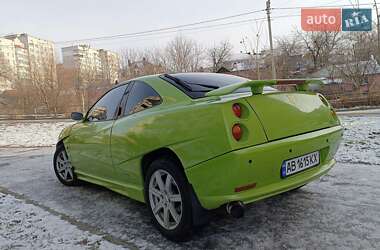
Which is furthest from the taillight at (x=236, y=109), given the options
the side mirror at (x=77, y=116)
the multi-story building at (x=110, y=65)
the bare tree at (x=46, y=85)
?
the multi-story building at (x=110, y=65)

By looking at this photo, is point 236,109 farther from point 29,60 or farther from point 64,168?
point 29,60

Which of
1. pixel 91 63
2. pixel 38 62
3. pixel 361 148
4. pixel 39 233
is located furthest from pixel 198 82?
pixel 91 63

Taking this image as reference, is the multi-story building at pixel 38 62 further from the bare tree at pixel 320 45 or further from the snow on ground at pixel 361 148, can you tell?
the snow on ground at pixel 361 148

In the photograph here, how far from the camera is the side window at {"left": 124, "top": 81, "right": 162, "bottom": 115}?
10.6 ft

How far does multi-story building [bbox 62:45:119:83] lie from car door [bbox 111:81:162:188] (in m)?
39.4

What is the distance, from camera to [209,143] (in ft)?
8.05

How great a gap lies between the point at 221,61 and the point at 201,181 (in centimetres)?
4872

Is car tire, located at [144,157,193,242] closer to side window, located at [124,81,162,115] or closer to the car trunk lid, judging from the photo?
side window, located at [124,81,162,115]

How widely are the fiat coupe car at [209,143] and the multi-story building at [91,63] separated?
130ft

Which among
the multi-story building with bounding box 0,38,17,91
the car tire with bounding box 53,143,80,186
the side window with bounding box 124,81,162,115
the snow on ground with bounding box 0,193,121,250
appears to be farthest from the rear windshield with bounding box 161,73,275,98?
the multi-story building with bounding box 0,38,17,91

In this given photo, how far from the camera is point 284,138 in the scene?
2.64 meters

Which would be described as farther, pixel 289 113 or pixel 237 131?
pixel 289 113

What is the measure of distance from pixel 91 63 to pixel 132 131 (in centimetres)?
4471

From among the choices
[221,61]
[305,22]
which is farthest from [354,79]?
[221,61]
